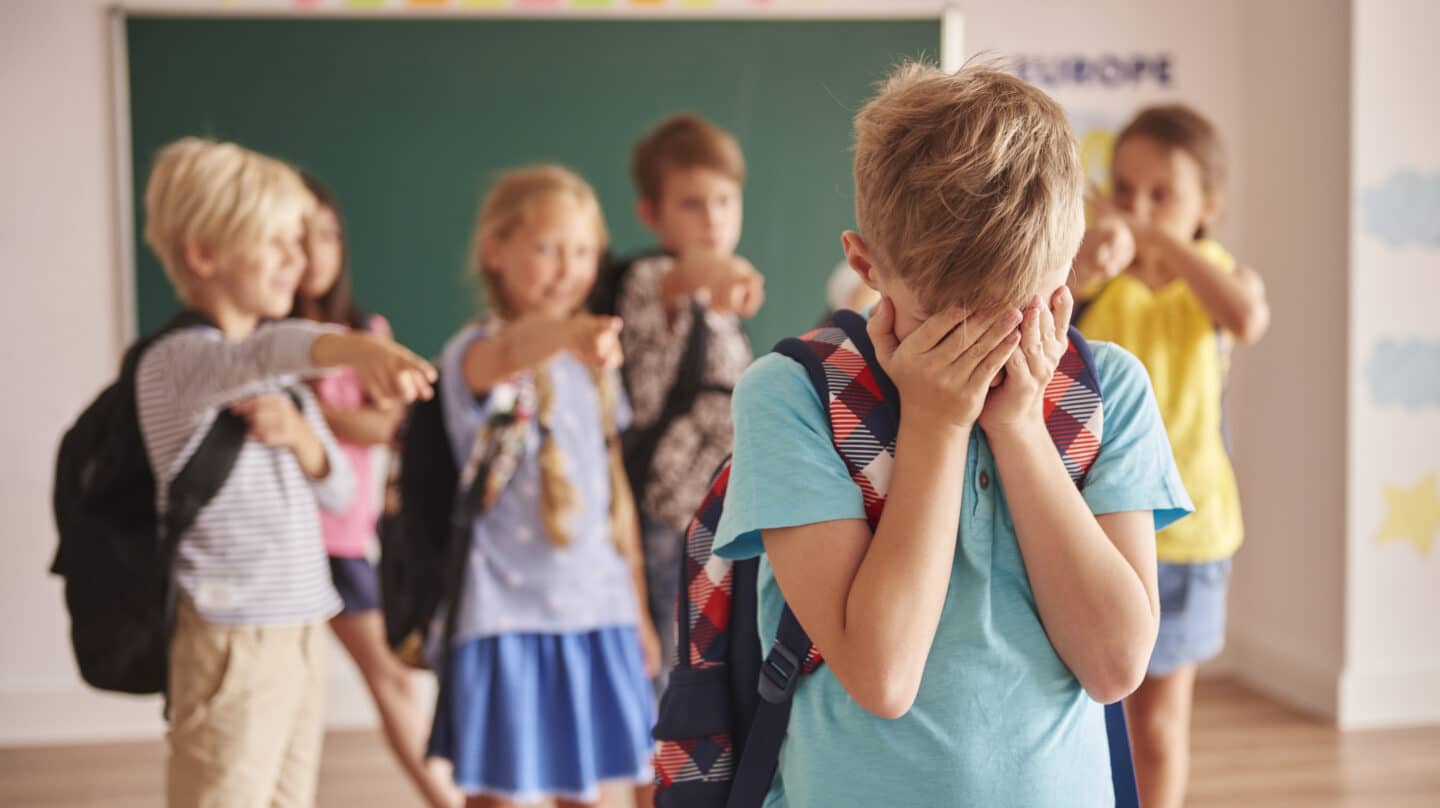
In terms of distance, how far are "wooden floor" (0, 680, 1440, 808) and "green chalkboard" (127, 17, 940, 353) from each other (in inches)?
47.3

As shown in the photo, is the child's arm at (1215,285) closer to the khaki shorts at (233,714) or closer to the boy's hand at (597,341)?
the boy's hand at (597,341)

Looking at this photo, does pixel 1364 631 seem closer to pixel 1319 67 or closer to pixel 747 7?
pixel 1319 67

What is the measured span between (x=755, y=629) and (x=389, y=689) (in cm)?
181

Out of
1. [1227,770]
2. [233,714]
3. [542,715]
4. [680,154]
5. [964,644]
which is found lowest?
[1227,770]

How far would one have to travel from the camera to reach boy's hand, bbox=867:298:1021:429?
89 centimetres

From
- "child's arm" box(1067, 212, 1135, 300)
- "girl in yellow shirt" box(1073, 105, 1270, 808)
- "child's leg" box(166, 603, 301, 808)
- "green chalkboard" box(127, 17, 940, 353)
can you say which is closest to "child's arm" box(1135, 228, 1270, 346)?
"girl in yellow shirt" box(1073, 105, 1270, 808)

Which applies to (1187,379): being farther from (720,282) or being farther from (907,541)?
(907,541)

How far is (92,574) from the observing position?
1.74 m

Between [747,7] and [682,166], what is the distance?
4.42 ft

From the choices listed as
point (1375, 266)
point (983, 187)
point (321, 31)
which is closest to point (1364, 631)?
point (1375, 266)

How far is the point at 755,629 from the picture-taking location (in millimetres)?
1104

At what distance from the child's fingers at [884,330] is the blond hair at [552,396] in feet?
3.68

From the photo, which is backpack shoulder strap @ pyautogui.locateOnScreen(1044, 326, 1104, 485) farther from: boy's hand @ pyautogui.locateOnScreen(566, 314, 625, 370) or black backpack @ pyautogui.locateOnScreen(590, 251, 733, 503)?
black backpack @ pyautogui.locateOnScreen(590, 251, 733, 503)

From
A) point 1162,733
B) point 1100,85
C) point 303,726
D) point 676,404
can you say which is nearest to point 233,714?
point 303,726
